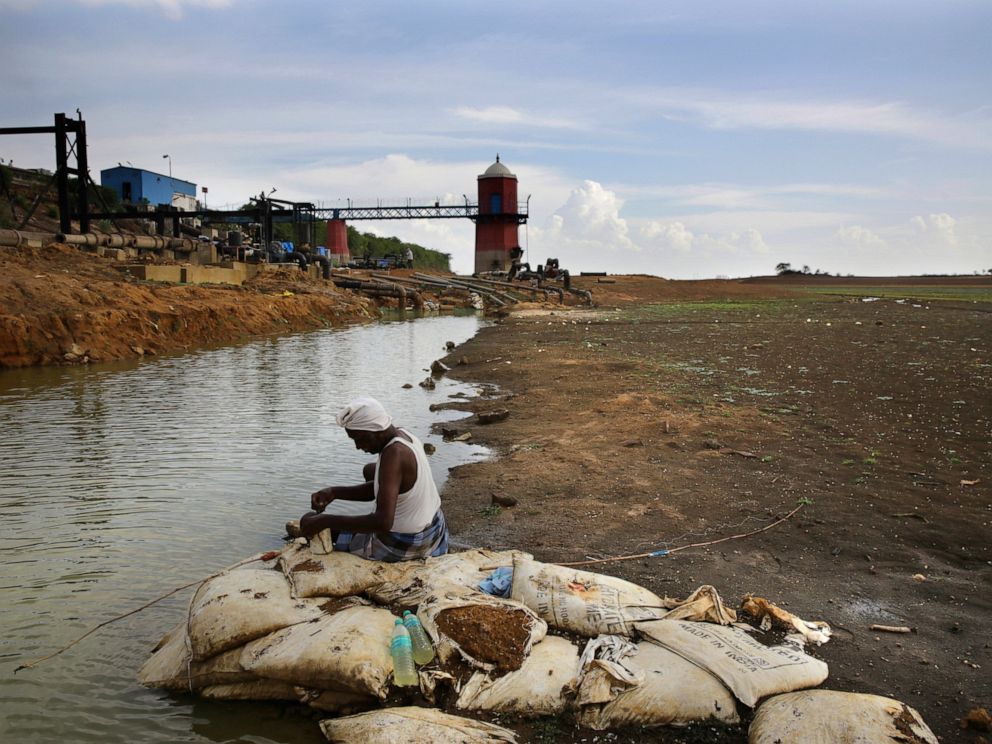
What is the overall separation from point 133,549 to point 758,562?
4316mm

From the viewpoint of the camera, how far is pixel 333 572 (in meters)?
3.94

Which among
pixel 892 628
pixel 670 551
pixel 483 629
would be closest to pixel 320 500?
pixel 483 629

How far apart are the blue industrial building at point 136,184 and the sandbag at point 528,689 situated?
49005 mm

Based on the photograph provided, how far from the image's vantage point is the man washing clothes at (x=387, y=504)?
403cm

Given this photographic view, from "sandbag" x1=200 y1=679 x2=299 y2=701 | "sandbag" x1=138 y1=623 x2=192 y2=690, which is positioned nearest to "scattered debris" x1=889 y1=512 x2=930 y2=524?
"sandbag" x1=200 y1=679 x2=299 y2=701

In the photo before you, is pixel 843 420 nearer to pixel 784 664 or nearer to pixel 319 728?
pixel 784 664

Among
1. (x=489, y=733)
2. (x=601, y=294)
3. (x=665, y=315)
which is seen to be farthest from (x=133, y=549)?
(x=601, y=294)

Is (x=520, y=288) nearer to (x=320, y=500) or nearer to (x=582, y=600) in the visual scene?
(x=320, y=500)

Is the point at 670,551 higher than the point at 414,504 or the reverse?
the reverse

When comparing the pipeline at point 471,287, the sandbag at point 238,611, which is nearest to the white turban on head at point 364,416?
the sandbag at point 238,611

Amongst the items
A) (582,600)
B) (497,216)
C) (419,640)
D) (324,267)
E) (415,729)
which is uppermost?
(497,216)

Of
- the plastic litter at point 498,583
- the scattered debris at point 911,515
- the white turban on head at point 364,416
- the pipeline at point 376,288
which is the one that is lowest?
the scattered debris at point 911,515

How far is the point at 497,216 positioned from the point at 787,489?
156 feet

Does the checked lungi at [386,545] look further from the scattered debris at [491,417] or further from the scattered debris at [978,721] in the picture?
the scattered debris at [491,417]
